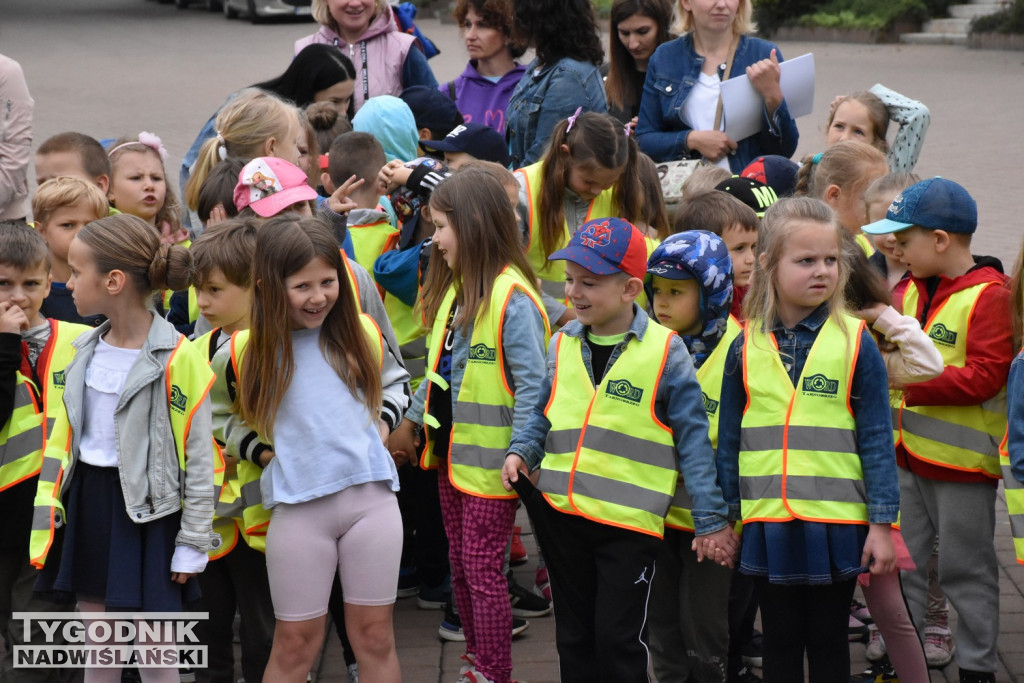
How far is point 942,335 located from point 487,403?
155 cm

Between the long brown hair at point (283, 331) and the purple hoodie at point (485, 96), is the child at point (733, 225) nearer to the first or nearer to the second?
the long brown hair at point (283, 331)

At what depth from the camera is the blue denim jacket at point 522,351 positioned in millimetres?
3924

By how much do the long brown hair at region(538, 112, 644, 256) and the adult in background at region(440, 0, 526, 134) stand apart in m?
1.53

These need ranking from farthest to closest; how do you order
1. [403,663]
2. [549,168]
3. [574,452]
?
1. [549,168]
2. [403,663]
3. [574,452]

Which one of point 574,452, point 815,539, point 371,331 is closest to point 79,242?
point 371,331

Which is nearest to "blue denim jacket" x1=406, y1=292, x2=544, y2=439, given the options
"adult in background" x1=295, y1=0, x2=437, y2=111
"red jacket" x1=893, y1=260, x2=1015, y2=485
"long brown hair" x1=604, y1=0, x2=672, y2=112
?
"red jacket" x1=893, y1=260, x2=1015, y2=485

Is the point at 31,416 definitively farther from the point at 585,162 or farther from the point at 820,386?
the point at 820,386

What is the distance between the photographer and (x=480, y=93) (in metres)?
6.45

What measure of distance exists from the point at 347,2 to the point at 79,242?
11.0 ft

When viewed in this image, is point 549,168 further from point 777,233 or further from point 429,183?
point 777,233

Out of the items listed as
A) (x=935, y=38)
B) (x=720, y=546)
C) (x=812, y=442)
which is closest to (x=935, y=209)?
(x=812, y=442)

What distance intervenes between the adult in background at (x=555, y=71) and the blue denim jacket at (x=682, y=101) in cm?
38

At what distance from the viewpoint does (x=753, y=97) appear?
5.62 m

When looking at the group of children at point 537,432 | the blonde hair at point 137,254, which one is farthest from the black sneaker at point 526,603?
the blonde hair at point 137,254
